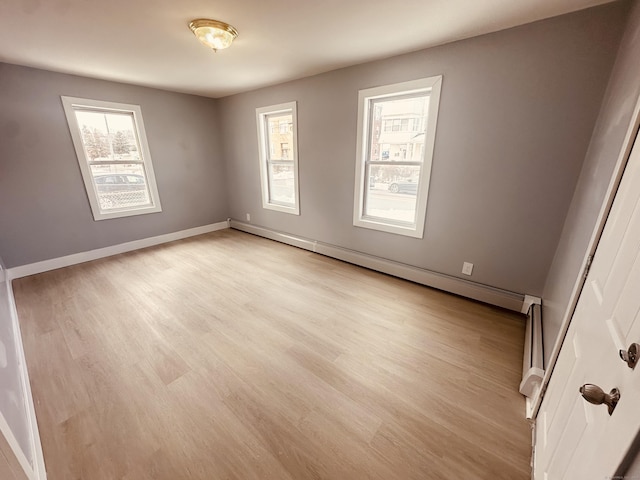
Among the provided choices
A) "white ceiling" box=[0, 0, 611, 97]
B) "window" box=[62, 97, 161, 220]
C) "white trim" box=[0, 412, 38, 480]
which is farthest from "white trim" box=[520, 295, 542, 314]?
"window" box=[62, 97, 161, 220]

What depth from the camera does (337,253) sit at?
3.61 m

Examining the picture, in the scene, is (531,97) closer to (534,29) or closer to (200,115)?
(534,29)

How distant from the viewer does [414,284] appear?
2.92m

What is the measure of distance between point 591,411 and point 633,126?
3.42ft

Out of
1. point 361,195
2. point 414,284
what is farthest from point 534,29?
point 414,284

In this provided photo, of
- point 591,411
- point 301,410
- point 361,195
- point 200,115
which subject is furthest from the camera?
point 200,115

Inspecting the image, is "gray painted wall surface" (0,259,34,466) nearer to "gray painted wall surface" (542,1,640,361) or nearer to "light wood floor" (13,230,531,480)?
"light wood floor" (13,230,531,480)

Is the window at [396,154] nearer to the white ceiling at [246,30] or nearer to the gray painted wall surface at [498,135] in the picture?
the gray painted wall surface at [498,135]

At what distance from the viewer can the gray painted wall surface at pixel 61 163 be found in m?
2.90

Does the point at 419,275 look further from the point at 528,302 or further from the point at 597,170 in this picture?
the point at 597,170

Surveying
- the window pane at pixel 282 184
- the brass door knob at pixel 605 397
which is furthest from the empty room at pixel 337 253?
the window pane at pixel 282 184

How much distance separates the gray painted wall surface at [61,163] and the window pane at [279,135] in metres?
1.39

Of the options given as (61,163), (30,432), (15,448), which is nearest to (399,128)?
(15,448)

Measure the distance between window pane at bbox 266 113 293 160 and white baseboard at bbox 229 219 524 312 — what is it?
1.33 metres
